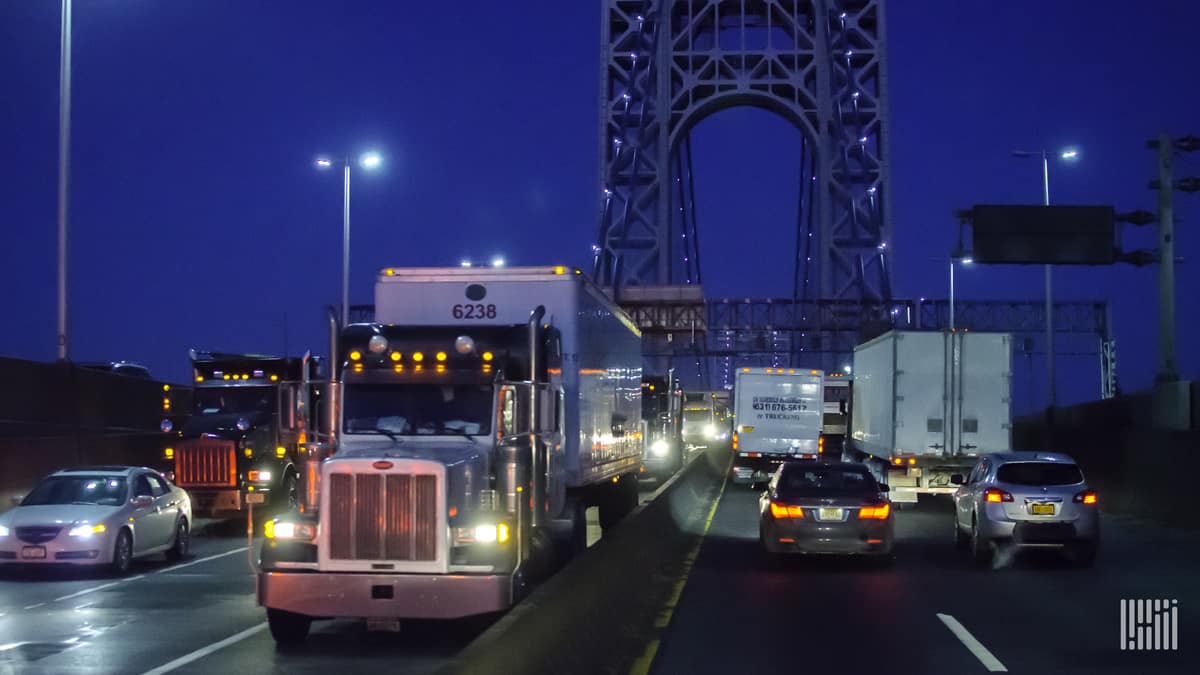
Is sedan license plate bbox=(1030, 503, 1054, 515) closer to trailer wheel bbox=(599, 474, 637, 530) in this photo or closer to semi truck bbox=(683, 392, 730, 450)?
trailer wheel bbox=(599, 474, 637, 530)

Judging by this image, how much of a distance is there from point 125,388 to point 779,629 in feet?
94.4

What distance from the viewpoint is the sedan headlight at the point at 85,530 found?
19.9m

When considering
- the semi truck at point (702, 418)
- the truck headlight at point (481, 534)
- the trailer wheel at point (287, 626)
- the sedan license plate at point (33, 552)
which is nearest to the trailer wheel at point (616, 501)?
the sedan license plate at point (33, 552)

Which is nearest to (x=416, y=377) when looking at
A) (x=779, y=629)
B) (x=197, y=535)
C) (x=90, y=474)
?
(x=779, y=629)

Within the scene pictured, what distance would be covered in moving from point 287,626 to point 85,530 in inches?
285

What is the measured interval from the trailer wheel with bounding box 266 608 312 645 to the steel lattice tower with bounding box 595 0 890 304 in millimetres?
88655

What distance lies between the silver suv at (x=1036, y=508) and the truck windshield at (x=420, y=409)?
9.91 metres

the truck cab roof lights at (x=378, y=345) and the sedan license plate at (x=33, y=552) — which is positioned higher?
the truck cab roof lights at (x=378, y=345)

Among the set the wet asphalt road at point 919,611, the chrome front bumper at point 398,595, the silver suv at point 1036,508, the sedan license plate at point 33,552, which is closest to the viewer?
the wet asphalt road at point 919,611

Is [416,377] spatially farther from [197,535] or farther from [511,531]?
[197,535]

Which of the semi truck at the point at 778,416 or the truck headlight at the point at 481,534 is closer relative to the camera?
the truck headlight at the point at 481,534

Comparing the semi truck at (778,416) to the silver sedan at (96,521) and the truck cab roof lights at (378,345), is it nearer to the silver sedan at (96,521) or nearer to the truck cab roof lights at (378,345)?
the silver sedan at (96,521)

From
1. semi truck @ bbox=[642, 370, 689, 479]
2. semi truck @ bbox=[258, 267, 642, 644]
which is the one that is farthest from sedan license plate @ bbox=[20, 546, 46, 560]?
semi truck @ bbox=[642, 370, 689, 479]

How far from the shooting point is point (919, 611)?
16.3 meters
